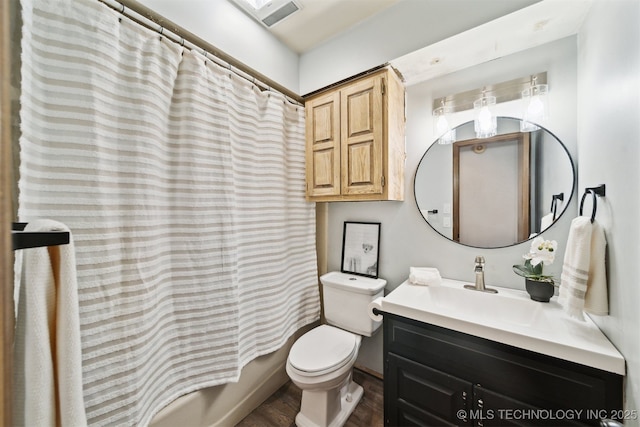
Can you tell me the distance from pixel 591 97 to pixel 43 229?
199 centimetres

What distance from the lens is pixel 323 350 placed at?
145 cm

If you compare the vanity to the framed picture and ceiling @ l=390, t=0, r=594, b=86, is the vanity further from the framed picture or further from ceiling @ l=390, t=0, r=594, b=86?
ceiling @ l=390, t=0, r=594, b=86

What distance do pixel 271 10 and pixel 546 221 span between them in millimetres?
2015

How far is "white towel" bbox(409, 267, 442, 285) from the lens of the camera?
1.44 m

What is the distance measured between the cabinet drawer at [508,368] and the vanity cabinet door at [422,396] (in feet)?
0.14

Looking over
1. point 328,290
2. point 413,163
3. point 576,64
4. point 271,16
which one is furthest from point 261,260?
point 576,64

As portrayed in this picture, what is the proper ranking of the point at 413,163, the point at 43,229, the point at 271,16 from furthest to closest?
the point at 413,163 → the point at 271,16 → the point at 43,229

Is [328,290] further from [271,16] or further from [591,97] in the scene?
[271,16]

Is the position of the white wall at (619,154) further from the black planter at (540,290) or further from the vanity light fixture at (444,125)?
the vanity light fixture at (444,125)

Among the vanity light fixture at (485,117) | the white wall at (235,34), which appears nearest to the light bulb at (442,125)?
the vanity light fixture at (485,117)

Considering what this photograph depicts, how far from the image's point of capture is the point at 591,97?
40.2 inches

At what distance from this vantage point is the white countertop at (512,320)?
A: 0.81 meters

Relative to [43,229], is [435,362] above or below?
below

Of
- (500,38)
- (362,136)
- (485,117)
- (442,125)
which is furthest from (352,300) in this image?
(500,38)
